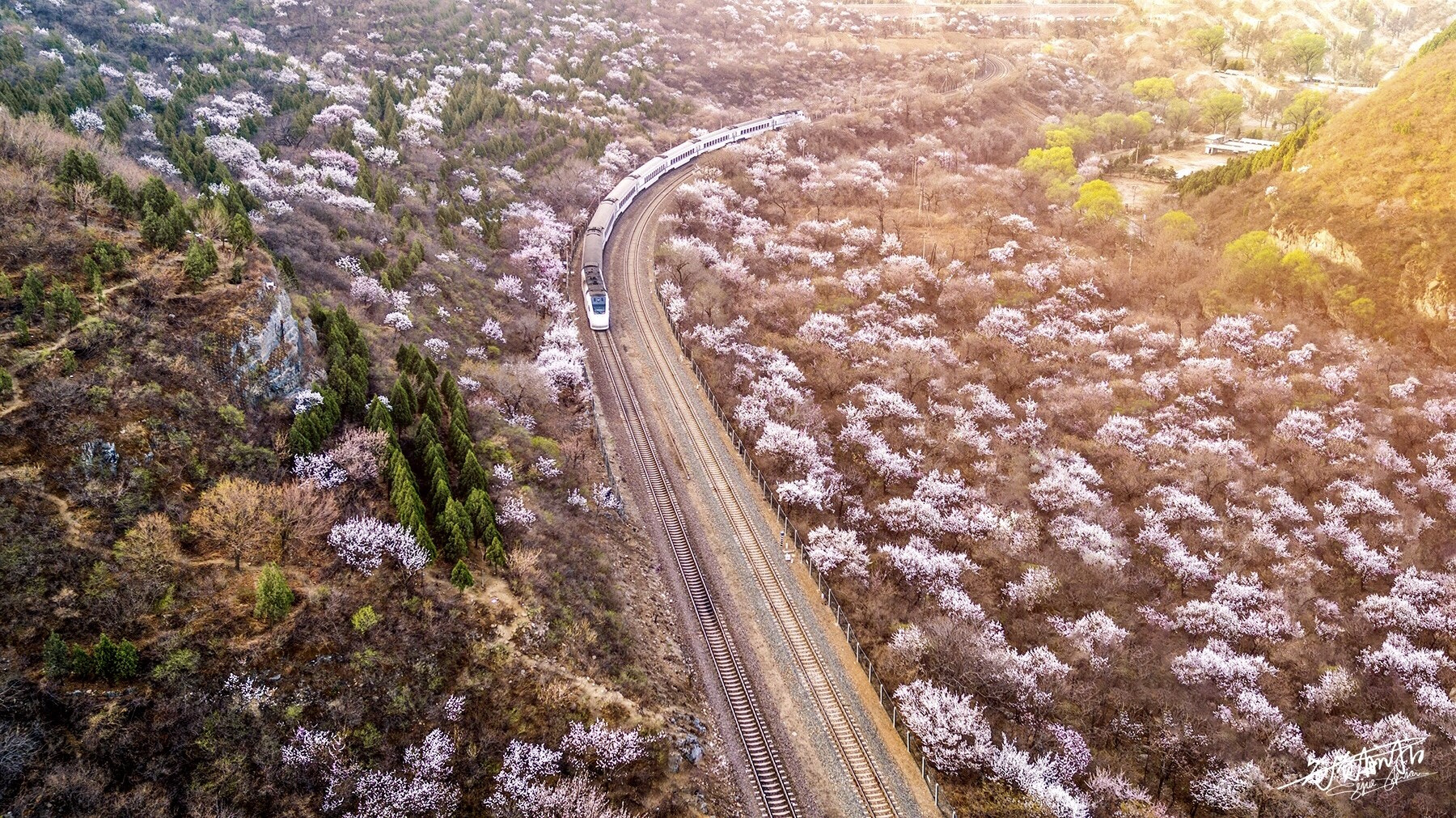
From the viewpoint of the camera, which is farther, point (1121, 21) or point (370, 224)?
point (1121, 21)

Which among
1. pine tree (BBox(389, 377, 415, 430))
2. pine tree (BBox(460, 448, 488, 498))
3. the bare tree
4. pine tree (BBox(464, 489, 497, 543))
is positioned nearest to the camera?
the bare tree

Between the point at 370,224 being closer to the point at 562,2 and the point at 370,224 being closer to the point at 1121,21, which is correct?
the point at 562,2

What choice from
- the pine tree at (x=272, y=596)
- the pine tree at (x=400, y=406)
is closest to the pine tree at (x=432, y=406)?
the pine tree at (x=400, y=406)

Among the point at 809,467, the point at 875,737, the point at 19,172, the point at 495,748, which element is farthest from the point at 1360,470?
the point at 19,172

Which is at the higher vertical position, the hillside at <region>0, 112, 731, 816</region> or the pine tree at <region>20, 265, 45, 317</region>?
the pine tree at <region>20, 265, 45, 317</region>

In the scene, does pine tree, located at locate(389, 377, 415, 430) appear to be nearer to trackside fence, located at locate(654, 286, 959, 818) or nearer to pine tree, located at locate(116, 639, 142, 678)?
pine tree, located at locate(116, 639, 142, 678)

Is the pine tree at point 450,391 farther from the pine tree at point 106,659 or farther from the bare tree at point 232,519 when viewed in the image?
the pine tree at point 106,659

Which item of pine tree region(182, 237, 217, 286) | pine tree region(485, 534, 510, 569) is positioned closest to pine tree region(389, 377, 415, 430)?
pine tree region(485, 534, 510, 569)

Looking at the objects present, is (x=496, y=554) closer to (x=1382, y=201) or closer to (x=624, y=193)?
(x=624, y=193)
